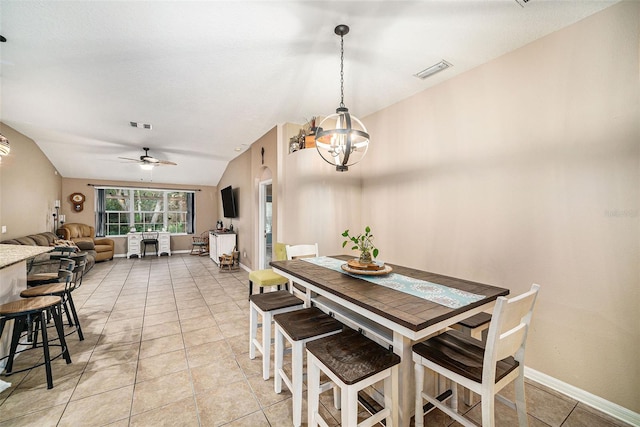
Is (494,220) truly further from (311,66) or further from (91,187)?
(91,187)

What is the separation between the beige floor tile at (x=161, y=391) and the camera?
182cm

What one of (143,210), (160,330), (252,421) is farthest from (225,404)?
(143,210)

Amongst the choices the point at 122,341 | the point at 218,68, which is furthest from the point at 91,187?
the point at 218,68

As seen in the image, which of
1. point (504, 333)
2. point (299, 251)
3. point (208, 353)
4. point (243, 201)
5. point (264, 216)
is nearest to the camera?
point (504, 333)

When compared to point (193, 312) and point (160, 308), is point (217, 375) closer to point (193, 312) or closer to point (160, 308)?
point (193, 312)

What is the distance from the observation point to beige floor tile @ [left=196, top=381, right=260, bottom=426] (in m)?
1.71

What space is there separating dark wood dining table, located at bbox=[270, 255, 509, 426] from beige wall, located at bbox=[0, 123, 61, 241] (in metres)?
5.54

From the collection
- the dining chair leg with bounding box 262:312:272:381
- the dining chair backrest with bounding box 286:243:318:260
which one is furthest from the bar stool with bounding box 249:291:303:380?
the dining chair backrest with bounding box 286:243:318:260

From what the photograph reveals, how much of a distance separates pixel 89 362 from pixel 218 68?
3.02m

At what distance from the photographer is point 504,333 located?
3.92 ft

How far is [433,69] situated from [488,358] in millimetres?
2558

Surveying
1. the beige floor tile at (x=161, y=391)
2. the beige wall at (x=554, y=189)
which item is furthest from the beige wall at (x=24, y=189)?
the beige wall at (x=554, y=189)

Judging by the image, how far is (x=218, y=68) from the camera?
2518 mm

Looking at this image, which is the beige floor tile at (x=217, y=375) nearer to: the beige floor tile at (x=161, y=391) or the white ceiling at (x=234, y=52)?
the beige floor tile at (x=161, y=391)
